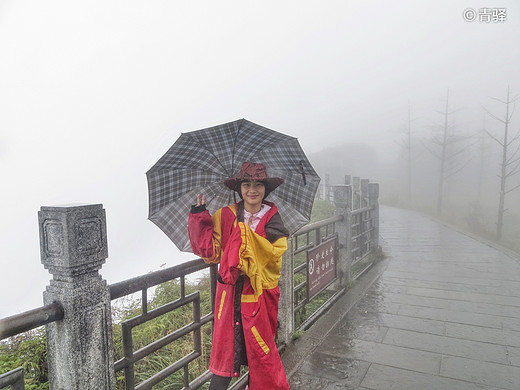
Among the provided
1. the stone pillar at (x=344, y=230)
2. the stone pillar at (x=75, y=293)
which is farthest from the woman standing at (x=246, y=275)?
the stone pillar at (x=344, y=230)

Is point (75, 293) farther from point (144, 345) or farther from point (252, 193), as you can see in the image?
point (144, 345)

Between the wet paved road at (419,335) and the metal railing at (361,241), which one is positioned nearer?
the wet paved road at (419,335)

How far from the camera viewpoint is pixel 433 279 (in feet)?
21.7

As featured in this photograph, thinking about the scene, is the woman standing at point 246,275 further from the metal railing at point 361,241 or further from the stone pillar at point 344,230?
the metal railing at point 361,241

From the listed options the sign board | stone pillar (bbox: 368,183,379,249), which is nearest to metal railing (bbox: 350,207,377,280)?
stone pillar (bbox: 368,183,379,249)

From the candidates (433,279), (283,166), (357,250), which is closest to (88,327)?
(283,166)

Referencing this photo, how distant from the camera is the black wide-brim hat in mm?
2395

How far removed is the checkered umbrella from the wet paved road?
1.87 metres

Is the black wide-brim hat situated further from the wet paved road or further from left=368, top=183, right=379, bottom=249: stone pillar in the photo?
left=368, top=183, right=379, bottom=249: stone pillar

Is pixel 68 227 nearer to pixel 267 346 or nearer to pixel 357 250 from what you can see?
pixel 267 346

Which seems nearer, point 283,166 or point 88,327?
point 88,327

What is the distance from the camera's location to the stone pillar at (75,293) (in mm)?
1765

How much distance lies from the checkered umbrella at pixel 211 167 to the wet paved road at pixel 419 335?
1.87m

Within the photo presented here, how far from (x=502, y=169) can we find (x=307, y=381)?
49.1ft
